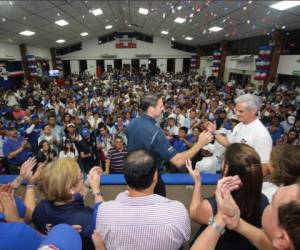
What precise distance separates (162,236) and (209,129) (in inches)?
48.3

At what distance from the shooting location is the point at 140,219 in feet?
3.36

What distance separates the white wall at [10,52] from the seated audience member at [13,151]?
403 inches

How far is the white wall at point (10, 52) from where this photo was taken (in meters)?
12.1

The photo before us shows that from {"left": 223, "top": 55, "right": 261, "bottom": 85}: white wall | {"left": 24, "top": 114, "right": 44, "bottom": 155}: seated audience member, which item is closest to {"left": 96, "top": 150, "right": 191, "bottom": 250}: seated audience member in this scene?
{"left": 24, "top": 114, "right": 44, "bottom": 155}: seated audience member

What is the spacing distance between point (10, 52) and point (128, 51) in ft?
33.1

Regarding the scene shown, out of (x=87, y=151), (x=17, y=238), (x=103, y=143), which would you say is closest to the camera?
(x=17, y=238)

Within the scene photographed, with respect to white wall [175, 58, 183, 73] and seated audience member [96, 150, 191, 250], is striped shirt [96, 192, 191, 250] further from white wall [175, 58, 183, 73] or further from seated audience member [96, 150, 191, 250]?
white wall [175, 58, 183, 73]

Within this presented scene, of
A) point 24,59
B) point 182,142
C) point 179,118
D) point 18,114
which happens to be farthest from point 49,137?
point 24,59

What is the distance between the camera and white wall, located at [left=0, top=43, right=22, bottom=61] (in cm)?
1207

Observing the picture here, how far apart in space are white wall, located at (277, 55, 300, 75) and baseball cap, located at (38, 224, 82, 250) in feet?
32.8

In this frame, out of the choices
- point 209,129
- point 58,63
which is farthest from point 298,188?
point 58,63

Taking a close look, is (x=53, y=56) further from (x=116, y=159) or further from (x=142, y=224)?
(x=142, y=224)

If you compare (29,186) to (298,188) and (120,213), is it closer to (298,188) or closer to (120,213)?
(120,213)

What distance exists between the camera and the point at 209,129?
2.05 meters
